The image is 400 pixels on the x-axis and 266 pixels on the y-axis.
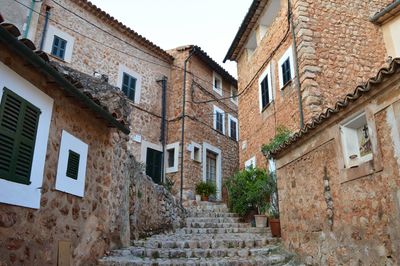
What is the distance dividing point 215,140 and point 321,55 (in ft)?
26.3

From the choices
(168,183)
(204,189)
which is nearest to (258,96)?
(204,189)

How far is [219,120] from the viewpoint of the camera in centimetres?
1678

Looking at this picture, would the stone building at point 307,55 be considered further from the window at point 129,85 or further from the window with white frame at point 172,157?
the window at point 129,85

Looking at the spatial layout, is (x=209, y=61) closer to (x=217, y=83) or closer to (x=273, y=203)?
(x=217, y=83)

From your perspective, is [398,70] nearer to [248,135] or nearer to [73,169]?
[73,169]

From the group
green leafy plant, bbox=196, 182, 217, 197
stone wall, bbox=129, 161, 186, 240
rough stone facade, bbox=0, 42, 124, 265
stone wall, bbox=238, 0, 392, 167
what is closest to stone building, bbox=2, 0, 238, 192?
green leafy plant, bbox=196, 182, 217, 197

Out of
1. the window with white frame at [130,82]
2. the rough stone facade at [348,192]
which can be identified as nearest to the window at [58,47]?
the window with white frame at [130,82]

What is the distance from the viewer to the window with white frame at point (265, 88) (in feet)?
35.5

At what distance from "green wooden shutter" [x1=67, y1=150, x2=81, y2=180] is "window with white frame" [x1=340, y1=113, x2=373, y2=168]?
3707 mm

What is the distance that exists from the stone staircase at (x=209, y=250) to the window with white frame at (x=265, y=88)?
4.20 metres

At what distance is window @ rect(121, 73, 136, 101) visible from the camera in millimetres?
13188

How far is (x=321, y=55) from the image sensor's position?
888 cm

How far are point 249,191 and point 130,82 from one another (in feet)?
22.8

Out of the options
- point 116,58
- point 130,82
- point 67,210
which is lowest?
point 67,210
